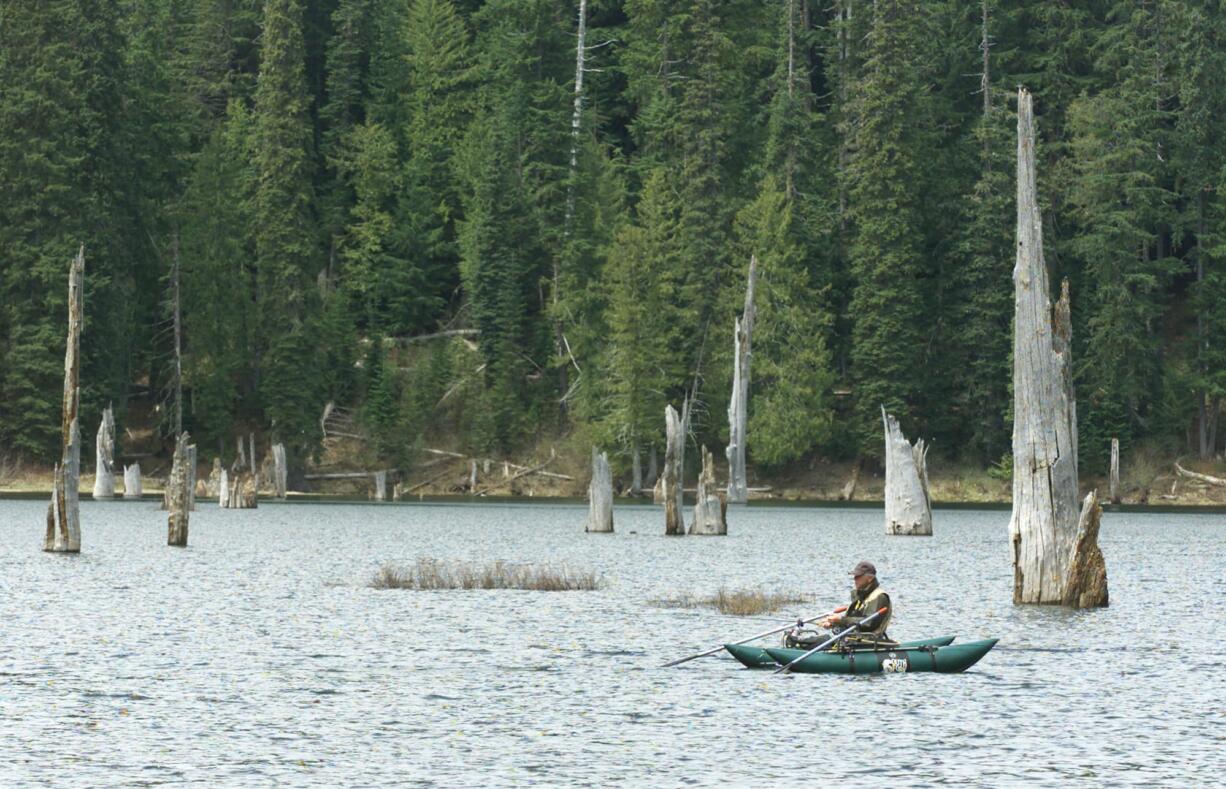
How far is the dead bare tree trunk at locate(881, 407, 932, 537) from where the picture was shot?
6500 cm

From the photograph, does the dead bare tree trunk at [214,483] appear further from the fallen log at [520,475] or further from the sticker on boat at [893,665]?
the sticker on boat at [893,665]

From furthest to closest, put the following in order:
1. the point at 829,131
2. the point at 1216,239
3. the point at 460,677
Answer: the point at 829,131 < the point at 1216,239 < the point at 460,677

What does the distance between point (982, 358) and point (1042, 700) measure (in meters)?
75.5

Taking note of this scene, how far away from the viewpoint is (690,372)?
106 meters

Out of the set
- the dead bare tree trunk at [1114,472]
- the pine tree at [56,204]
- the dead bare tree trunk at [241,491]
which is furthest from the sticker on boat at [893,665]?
the pine tree at [56,204]

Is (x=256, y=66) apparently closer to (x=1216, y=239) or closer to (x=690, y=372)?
(x=690, y=372)

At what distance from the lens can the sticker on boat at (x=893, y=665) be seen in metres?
28.5

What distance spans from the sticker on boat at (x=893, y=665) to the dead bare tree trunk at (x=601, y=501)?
119ft

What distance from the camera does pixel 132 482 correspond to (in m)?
96.7

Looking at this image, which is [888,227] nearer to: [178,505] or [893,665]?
[178,505]

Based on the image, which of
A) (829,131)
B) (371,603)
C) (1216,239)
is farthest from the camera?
(829,131)

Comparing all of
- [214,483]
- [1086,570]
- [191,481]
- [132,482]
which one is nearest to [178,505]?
[191,481]

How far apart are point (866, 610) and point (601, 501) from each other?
1468 inches

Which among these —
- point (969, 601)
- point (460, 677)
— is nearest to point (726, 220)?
point (969, 601)
